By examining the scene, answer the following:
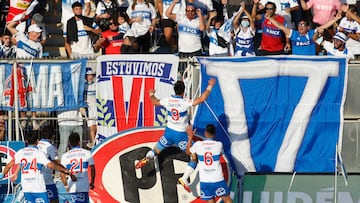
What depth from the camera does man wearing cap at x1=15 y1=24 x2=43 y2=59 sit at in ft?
67.1

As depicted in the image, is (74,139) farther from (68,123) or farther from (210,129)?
(210,129)

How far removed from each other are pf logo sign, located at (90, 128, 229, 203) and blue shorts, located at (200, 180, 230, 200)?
0.55 meters

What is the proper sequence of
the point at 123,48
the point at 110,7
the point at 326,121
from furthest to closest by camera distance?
1. the point at 110,7
2. the point at 123,48
3. the point at 326,121

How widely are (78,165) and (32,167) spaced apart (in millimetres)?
797

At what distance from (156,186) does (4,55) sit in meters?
4.65

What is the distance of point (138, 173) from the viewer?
1828 cm

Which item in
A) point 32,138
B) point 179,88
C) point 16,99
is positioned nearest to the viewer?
point 32,138

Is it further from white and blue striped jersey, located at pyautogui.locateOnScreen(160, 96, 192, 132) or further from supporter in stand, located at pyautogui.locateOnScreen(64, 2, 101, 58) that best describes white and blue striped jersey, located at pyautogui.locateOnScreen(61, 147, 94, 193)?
supporter in stand, located at pyautogui.locateOnScreen(64, 2, 101, 58)

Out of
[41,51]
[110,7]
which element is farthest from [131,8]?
[41,51]

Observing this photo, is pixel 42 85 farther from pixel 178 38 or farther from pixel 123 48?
pixel 178 38

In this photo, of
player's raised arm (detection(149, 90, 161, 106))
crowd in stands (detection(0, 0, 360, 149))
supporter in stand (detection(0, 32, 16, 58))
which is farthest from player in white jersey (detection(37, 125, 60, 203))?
supporter in stand (detection(0, 32, 16, 58))

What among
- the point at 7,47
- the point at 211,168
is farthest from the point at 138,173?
the point at 7,47

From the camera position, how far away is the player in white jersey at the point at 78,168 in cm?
1761

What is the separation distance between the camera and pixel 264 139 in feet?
59.9
